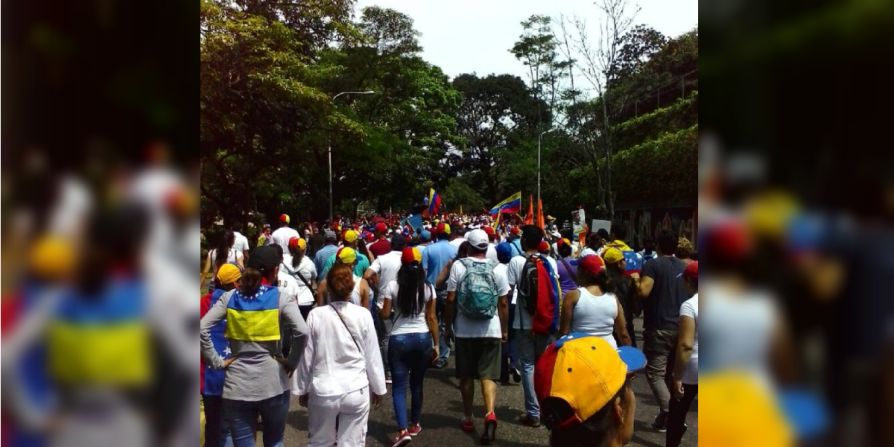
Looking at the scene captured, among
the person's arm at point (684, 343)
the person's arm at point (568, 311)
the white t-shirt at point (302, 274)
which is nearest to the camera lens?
the person's arm at point (684, 343)

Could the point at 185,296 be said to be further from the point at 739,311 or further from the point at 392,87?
the point at 392,87

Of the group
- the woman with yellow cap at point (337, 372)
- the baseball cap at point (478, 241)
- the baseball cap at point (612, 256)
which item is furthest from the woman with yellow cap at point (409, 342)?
the baseball cap at point (612, 256)

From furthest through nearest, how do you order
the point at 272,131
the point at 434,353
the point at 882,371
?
1. the point at 272,131
2. the point at 434,353
3. the point at 882,371

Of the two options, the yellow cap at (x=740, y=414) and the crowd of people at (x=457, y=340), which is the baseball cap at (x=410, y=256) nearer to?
the crowd of people at (x=457, y=340)

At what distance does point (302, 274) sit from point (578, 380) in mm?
5328

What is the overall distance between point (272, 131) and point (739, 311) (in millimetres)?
15465

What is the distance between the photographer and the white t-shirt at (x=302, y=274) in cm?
744

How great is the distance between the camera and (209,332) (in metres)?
4.33

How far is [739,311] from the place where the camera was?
62 centimetres

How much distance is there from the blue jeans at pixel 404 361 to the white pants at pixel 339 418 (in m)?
1.31

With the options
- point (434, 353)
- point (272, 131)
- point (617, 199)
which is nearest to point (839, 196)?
point (434, 353)

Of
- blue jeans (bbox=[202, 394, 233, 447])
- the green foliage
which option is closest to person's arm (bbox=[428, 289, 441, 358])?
blue jeans (bbox=[202, 394, 233, 447])

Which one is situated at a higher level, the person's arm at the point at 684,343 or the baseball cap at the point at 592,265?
the baseball cap at the point at 592,265

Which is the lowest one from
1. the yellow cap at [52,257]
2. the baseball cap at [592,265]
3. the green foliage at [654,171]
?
the baseball cap at [592,265]
